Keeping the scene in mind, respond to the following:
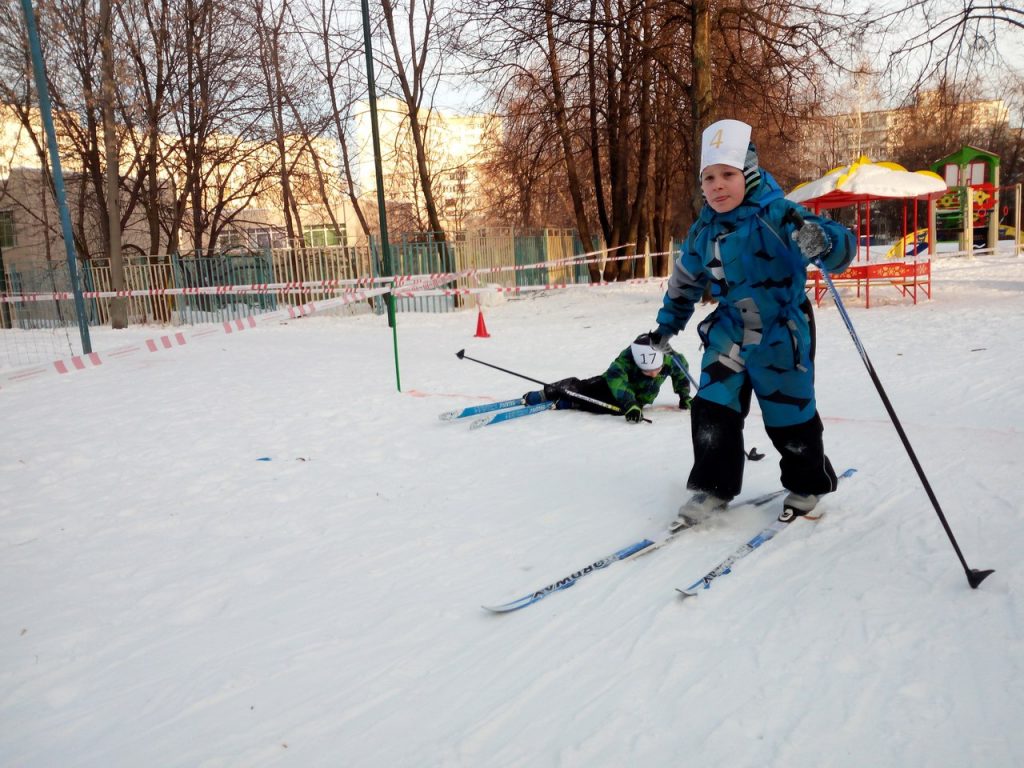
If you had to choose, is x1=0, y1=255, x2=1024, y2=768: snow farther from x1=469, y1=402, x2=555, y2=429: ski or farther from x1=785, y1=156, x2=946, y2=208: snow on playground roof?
x1=785, y1=156, x2=946, y2=208: snow on playground roof

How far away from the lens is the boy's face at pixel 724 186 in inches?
131

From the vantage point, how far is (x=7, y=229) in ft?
97.8

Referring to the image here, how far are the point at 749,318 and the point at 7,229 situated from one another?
3416 cm

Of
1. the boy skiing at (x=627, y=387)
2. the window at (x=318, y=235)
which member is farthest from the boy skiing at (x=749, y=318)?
the window at (x=318, y=235)

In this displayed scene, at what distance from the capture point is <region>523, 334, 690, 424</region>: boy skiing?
19.4 ft

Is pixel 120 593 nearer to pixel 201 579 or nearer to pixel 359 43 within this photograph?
pixel 201 579

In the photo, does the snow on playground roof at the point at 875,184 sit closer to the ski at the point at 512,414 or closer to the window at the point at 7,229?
the ski at the point at 512,414

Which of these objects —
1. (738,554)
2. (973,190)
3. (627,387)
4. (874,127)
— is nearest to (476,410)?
(627,387)

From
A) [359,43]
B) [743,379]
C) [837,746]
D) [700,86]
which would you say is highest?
[359,43]

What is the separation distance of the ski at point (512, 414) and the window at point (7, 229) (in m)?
29.4

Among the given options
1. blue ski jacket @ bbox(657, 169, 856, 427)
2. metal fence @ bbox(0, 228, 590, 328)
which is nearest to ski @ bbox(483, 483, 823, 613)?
blue ski jacket @ bbox(657, 169, 856, 427)

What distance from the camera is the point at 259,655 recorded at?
278 centimetres

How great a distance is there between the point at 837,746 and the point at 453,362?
7870 mm

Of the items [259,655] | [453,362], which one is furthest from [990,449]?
[453,362]
